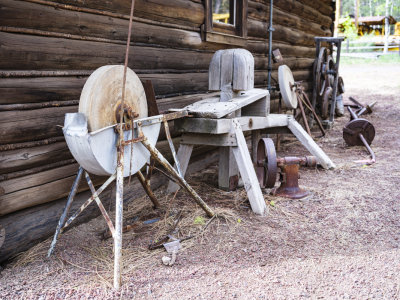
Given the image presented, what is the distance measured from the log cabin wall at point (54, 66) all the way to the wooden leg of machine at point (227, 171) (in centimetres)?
74

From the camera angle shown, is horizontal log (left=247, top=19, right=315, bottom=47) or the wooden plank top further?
horizontal log (left=247, top=19, right=315, bottom=47)

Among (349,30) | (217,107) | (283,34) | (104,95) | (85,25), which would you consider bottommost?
(217,107)

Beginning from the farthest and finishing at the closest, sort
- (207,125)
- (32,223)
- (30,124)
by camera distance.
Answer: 1. (207,125)
2. (32,223)
3. (30,124)

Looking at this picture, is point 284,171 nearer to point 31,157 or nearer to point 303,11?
point 31,157

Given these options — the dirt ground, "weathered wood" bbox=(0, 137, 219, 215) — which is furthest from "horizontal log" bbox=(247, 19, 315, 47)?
"weathered wood" bbox=(0, 137, 219, 215)

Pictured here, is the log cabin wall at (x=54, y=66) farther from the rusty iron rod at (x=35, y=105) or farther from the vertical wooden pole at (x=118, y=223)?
→ the vertical wooden pole at (x=118, y=223)

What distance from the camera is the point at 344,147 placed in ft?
19.8

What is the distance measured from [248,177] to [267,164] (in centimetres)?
29

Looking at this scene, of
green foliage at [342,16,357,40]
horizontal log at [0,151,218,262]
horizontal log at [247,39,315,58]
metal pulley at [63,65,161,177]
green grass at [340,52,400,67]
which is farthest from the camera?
green foliage at [342,16,357,40]

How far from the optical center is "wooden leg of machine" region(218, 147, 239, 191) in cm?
379

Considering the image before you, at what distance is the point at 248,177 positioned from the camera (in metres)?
3.28

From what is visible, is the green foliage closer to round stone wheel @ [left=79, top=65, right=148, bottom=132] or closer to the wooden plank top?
the wooden plank top

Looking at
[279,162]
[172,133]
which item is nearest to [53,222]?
[172,133]

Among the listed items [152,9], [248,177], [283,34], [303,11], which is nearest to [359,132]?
[283,34]
